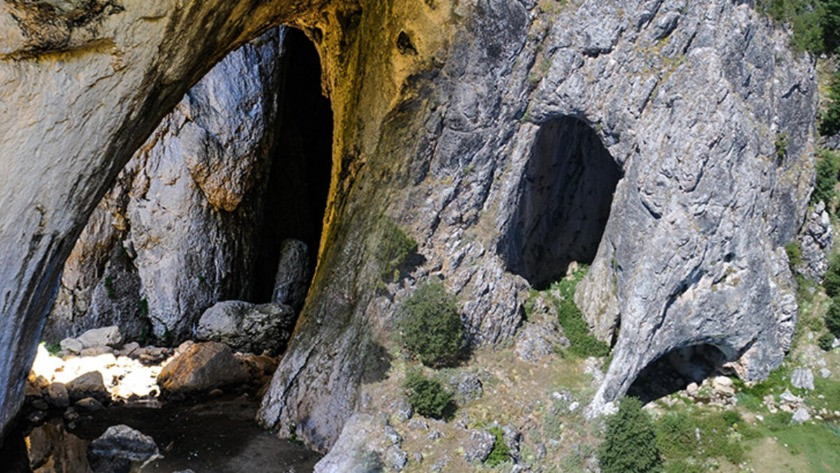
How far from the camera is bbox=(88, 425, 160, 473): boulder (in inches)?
838

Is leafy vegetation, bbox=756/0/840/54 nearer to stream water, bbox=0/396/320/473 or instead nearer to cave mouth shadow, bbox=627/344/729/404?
cave mouth shadow, bbox=627/344/729/404

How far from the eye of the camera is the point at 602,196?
2655 cm

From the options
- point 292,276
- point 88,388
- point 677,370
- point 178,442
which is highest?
point 677,370

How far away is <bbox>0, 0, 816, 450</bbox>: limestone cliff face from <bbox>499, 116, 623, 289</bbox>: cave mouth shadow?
45 cm

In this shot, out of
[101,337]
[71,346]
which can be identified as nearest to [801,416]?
[101,337]

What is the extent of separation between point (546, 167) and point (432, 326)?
706cm

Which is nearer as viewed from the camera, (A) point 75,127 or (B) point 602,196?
(A) point 75,127

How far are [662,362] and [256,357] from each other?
14984 mm

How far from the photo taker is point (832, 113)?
80.3 feet

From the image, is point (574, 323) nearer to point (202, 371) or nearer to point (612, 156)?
point (612, 156)

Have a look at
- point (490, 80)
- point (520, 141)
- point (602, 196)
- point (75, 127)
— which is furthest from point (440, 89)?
point (75, 127)

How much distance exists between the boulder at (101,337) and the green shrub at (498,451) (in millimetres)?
15444

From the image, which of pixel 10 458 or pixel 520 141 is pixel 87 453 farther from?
pixel 520 141

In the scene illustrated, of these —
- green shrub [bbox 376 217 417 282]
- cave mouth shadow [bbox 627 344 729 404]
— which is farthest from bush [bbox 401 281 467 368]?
cave mouth shadow [bbox 627 344 729 404]
